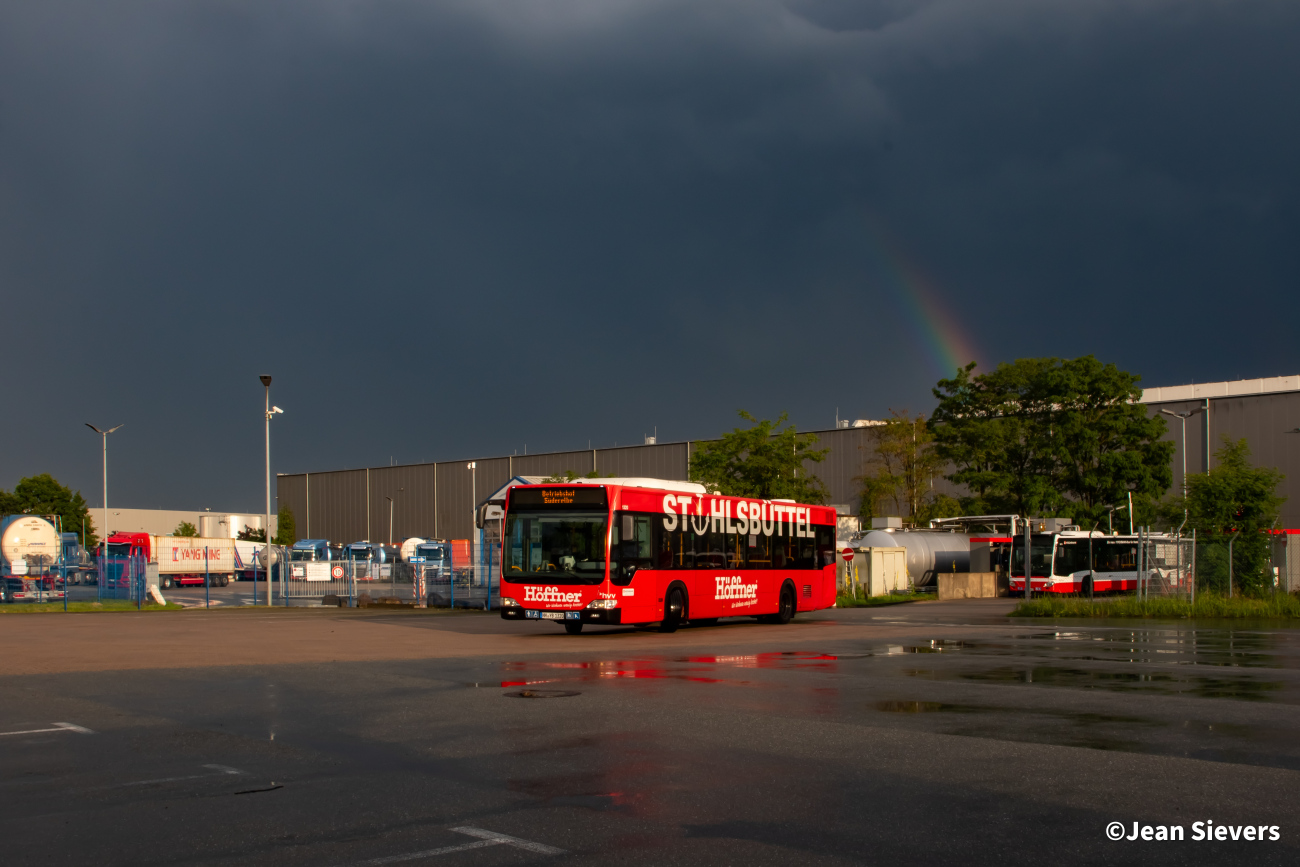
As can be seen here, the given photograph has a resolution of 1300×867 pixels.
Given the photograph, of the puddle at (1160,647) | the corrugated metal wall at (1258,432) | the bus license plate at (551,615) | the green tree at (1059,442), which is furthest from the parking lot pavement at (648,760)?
the corrugated metal wall at (1258,432)

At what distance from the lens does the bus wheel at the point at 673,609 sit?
24141mm

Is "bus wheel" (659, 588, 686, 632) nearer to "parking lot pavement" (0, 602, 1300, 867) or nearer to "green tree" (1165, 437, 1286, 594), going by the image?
"parking lot pavement" (0, 602, 1300, 867)

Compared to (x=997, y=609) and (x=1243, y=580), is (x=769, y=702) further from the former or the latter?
(x=997, y=609)

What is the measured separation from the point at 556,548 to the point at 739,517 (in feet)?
17.8

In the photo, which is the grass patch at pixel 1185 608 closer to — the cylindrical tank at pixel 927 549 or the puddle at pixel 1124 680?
the puddle at pixel 1124 680

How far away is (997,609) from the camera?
36.7 m

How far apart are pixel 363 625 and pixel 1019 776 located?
73.9 ft

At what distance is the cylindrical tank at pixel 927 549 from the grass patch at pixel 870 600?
5854 mm

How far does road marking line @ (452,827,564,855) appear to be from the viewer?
5.70 meters

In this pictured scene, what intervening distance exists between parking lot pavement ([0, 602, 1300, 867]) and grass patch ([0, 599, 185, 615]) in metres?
23.5

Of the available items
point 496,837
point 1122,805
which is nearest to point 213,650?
point 496,837

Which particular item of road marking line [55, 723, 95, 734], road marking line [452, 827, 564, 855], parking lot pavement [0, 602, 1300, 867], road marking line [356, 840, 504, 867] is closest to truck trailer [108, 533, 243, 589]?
parking lot pavement [0, 602, 1300, 867]

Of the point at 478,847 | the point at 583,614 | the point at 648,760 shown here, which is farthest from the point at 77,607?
the point at 478,847

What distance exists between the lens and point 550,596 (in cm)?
2311
